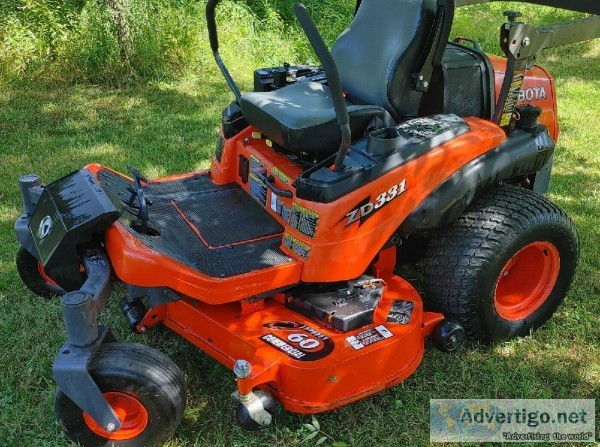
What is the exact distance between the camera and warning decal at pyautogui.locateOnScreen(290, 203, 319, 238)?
296 centimetres

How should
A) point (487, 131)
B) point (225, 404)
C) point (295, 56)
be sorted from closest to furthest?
point (225, 404) → point (487, 131) → point (295, 56)

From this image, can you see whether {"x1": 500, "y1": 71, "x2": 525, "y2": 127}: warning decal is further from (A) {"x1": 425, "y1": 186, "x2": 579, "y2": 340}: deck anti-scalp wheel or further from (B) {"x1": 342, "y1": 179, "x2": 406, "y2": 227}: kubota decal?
(B) {"x1": 342, "y1": 179, "x2": 406, "y2": 227}: kubota decal

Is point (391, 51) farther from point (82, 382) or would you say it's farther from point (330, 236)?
point (82, 382)

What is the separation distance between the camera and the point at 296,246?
3.07 meters

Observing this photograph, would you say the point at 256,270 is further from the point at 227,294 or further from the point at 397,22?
the point at 397,22

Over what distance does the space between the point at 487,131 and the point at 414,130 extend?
36 cm

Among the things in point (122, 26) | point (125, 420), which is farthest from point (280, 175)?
point (122, 26)

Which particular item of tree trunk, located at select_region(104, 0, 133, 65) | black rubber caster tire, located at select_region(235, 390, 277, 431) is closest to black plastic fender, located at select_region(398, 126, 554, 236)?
black rubber caster tire, located at select_region(235, 390, 277, 431)

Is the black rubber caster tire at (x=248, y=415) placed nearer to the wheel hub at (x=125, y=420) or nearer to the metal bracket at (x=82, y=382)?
the wheel hub at (x=125, y=420)

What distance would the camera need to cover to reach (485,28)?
7949 millimetres

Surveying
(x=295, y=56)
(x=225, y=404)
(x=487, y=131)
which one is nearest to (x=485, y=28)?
(x=295, y=56)

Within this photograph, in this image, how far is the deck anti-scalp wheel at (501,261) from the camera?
10.3 feet
